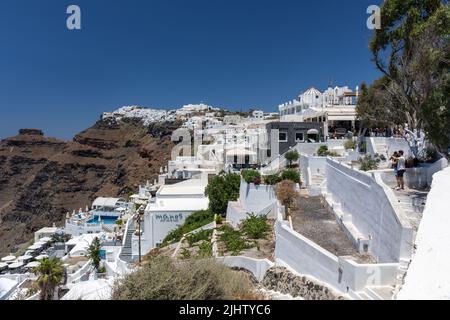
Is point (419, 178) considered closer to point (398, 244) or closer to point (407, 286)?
point (398, 244)

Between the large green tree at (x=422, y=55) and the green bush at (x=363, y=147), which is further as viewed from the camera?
the green bush at (x=363, y=147)

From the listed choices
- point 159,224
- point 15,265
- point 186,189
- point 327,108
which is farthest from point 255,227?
point 15,265

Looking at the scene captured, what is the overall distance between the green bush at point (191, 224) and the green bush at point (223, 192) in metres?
0.61

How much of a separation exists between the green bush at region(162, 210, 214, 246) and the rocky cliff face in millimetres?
37660

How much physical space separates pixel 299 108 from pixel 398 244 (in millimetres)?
38353

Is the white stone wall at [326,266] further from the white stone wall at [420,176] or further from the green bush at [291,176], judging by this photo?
the green bush at [291,176]

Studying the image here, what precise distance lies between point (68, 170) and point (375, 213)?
83.3m

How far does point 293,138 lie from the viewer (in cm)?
2895

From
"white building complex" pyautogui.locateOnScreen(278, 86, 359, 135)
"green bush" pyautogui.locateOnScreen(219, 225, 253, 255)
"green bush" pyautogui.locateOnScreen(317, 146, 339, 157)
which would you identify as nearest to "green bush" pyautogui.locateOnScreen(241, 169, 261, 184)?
Answer: "green bush" pyautogui.locateOnScreen(219, 225, 253, 255)

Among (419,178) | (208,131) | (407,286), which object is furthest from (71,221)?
(407,286)

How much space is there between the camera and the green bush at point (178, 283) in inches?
250

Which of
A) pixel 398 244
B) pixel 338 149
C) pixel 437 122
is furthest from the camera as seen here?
pixel 338 149

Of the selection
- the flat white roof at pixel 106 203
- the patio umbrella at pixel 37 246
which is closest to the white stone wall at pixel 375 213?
the patio umbrella at pixel 37 246

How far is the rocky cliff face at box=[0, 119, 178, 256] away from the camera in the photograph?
220ft
